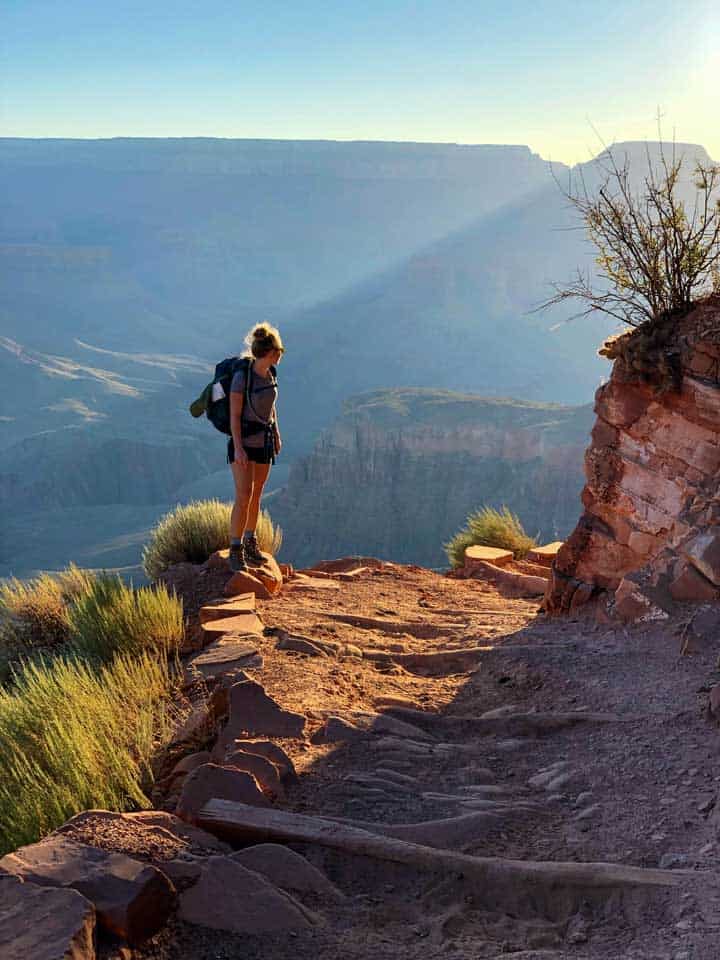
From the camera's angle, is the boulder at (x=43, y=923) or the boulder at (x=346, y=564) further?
the boulder at (x=346, y=564)

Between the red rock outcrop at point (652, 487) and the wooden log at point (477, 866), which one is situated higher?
the red rock outcrop at point (652, 487)

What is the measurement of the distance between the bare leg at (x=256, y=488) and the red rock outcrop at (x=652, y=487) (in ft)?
7.45

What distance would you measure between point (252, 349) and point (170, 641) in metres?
2.10

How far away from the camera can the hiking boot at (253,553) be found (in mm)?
7242

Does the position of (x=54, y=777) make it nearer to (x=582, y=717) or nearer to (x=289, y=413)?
(x=582, y=717)

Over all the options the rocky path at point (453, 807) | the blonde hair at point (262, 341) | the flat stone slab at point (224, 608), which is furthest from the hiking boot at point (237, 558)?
the rocky path at point (453, 807)

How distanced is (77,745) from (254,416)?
3299 millimetres

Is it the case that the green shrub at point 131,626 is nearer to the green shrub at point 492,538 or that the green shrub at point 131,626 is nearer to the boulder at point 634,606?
the boulder at point 634,606

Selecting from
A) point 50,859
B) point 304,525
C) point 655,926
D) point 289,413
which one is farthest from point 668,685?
point 289,413

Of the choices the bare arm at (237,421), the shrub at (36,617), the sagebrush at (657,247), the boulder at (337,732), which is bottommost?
the shrub at (36,617)

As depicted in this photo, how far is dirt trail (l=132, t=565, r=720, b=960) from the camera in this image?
240 cm

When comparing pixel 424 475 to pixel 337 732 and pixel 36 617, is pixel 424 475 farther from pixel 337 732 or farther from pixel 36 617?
pixel 337 732

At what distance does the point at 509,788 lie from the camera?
11.3 ft

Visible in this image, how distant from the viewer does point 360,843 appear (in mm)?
2863
